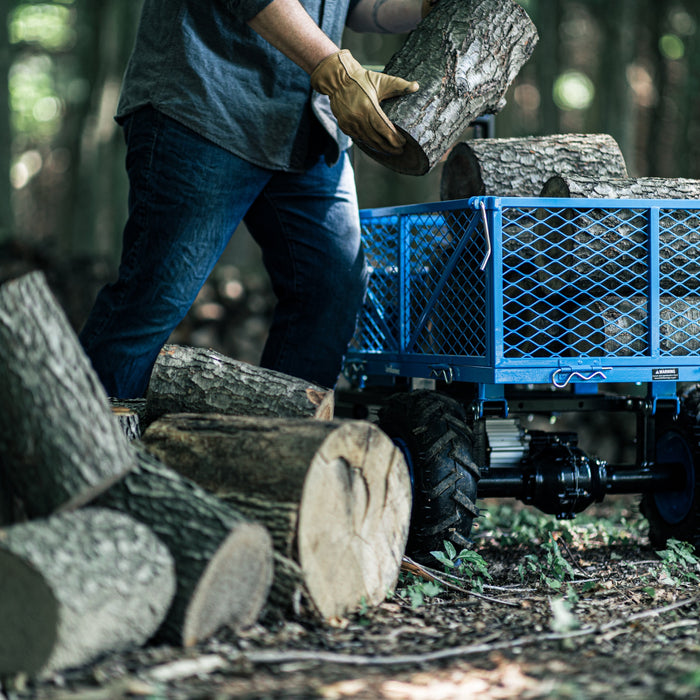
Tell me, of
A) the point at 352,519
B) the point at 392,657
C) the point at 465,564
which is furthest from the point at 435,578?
the point at 392,657

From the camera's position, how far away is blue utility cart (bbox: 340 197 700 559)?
2887 millimetres

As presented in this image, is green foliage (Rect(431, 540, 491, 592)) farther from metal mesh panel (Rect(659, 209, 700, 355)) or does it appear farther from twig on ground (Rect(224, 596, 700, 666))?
metal mesh panel (Rect(659, 209, 700, 355))

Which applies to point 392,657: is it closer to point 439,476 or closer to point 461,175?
point 439,476

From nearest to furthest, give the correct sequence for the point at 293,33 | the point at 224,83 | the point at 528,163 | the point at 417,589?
the point at 417,589
the point at 293,33
the point at 224,83
the point at 528,163

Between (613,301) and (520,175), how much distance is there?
0.62m

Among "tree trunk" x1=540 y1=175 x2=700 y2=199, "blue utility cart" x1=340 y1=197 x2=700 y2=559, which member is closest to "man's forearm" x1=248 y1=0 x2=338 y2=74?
"blue utility cart" x1=340 y1=197 x2=700 y2=559

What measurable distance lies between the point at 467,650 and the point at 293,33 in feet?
6.32

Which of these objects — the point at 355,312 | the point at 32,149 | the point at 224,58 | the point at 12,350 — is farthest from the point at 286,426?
the point at 32,149

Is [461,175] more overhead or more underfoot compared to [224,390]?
more overhead

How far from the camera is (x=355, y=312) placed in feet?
11.5

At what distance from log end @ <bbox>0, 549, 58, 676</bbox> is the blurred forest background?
19.7 ft

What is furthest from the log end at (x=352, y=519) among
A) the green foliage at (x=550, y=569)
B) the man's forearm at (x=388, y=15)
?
the man's forearm at (x=388, y=15)

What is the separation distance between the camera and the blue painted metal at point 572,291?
2867mm

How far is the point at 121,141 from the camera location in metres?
12.8
